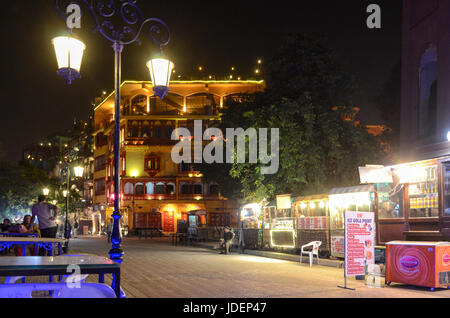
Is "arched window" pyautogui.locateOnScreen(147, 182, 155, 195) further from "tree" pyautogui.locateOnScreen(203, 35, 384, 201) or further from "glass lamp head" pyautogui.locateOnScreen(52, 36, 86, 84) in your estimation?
"glass lamp head" pyautogui.locateOnScreen(52, 36, 86, 84)

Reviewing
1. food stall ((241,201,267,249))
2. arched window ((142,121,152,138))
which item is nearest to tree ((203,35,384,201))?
food stall ((241,201,267,249))

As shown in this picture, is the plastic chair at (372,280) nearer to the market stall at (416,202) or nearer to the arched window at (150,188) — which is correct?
the market stall at (416,202)

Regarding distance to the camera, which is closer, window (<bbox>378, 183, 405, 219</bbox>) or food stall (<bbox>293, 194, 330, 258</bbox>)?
window (<bbox>378, 183, 405, 219</bbox>)

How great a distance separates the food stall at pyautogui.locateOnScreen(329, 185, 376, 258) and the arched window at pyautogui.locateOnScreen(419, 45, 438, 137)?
3.34 metres

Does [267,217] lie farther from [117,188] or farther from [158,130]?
[158,130]

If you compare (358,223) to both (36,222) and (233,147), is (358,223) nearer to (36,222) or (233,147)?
(36,222)

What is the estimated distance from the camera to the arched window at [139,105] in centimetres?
6474

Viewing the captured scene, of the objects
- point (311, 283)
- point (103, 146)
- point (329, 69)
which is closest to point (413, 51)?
point (329, 69)

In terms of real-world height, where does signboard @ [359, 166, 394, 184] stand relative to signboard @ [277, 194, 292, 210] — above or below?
above

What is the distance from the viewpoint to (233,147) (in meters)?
28.3

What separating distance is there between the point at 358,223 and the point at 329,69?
16893 mm

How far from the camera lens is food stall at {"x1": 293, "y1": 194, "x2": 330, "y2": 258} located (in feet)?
62.4

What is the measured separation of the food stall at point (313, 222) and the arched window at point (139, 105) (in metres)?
→ 44.8

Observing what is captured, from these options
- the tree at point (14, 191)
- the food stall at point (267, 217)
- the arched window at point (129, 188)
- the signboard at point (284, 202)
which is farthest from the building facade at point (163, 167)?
the signboard at point (284, 202)
